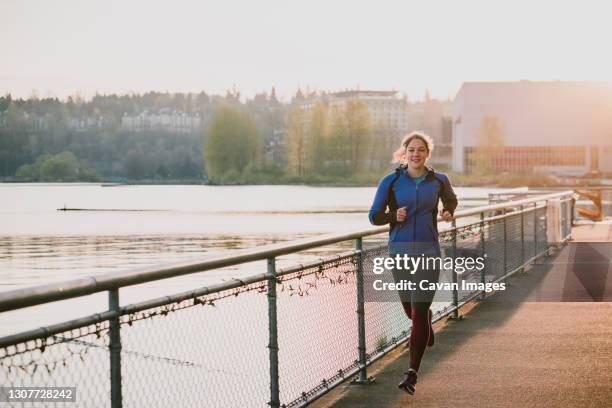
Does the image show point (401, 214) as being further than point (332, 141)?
No

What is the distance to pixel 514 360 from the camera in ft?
31.0

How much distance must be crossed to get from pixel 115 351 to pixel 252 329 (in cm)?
350

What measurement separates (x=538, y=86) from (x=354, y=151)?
3936 cm

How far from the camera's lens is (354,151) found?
184 metres

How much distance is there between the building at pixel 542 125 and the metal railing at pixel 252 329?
141 meters

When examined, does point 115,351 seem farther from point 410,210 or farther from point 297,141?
point 297,141

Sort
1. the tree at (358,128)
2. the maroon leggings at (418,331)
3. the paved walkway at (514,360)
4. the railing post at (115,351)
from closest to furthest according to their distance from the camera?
the railing post at (115,351) < the maroon leggings at (418,331) < the paved walkway at (514,360) < the tree at (358,128)

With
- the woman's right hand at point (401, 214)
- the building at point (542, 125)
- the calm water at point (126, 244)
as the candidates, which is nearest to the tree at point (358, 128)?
the building at point (542, 125)

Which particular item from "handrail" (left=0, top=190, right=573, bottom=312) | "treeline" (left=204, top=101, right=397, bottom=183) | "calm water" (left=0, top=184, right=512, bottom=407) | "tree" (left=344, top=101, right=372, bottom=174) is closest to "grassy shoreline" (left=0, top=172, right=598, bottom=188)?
"treeline" (left=204, top=101, right=397, bottom=183)

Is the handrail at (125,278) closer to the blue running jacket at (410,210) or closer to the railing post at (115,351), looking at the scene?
the railing post at (115,351)

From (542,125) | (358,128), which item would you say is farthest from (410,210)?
(358,128)

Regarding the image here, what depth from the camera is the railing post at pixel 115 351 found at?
201 inches

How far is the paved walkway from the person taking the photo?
792 centimetres

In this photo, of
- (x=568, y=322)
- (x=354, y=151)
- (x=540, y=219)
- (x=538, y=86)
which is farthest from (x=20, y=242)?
(x=354, y=151)
